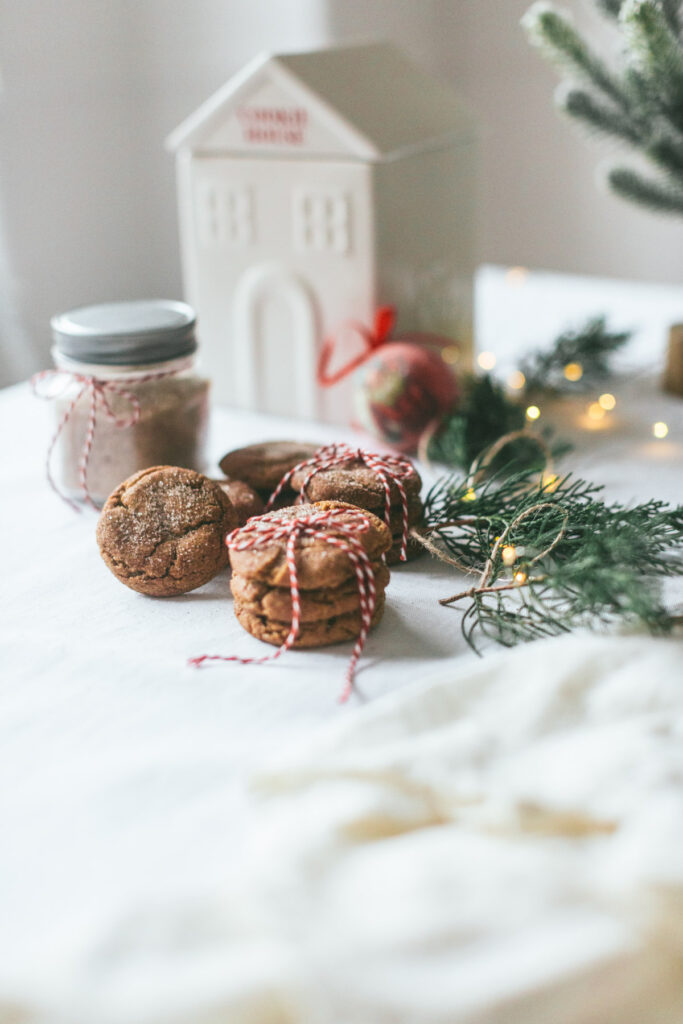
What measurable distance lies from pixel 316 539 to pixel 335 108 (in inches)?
23.3

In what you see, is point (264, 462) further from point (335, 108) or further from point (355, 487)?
point (335, 108)

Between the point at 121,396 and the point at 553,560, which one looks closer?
the point at 553,560

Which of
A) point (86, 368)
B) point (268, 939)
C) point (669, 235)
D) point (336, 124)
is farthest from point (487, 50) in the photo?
point (268, 939)

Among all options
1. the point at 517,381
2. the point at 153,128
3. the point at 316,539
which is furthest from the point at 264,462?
the point at 153,128

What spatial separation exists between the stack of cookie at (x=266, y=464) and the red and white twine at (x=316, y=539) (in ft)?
0.51

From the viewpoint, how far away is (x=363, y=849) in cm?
50

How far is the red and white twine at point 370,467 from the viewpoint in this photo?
808mm

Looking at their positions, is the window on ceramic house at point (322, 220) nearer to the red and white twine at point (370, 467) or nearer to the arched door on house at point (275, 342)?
the arched door on house at point (275, 342)

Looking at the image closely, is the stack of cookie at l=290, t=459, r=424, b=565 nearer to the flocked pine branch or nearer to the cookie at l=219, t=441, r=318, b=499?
the cookie at l=219, t=441, r=318, b=499

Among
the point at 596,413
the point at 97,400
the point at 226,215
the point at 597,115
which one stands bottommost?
the point at 596,413

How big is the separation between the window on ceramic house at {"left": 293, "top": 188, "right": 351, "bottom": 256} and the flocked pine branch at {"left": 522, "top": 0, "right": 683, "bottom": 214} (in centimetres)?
35

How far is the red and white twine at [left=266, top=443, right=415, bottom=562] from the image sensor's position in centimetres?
81

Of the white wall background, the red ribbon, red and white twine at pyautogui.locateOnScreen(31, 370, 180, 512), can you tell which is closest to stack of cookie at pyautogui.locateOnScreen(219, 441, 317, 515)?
red and white twine at pyautogui.locateOnScreen(31, 370, 180, 512)

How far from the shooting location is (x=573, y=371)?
1.26 metres
